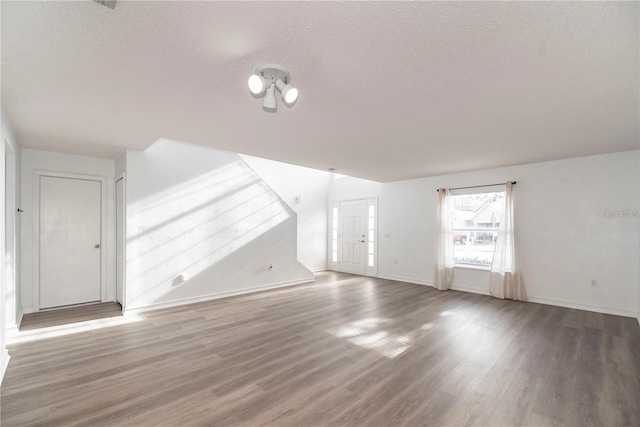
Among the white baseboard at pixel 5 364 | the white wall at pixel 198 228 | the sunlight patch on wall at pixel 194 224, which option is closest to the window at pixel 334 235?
the white wall at pixel 198 228

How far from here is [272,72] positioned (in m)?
2.10

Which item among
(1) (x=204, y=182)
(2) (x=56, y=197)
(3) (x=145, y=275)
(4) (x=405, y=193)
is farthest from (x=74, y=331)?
(4) (x=405, y=193)

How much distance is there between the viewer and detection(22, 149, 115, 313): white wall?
13.8 ft

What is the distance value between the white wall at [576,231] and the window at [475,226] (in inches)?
10.9

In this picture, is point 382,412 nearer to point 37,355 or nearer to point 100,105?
point 37,355

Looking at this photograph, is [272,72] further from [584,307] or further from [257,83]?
[584,307]

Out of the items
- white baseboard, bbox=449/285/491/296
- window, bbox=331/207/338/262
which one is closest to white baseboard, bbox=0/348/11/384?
white baseboard, bbox=449/285/491/296

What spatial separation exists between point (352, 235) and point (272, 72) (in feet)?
20.8

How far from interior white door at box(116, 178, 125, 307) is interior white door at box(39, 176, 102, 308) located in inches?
10.8

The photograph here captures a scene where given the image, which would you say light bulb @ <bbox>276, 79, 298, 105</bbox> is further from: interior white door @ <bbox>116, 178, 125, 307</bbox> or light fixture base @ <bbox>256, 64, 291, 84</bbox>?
interior white door @ <bbox>116, 178, 125, 307</bbox>

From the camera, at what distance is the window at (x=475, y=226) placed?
5.66 metres

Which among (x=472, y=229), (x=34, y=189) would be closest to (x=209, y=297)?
(x=34, y=189)

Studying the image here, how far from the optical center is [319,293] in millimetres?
5594

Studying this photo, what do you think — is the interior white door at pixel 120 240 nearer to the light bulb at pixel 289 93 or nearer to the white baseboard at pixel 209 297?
the white baseboard at pixel 209 297
